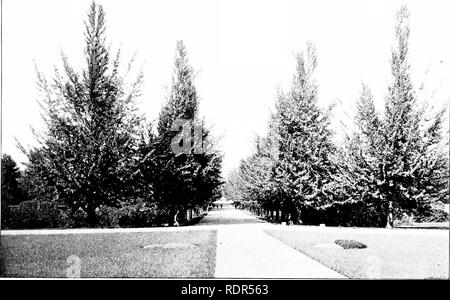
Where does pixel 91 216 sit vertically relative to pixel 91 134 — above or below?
below

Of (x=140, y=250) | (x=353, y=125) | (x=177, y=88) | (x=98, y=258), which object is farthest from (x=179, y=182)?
(x=98, y=258)

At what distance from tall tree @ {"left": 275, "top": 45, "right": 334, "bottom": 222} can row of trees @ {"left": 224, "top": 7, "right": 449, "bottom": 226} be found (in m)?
0.05

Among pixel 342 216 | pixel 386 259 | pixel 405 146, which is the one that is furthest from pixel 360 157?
pixel 386 259

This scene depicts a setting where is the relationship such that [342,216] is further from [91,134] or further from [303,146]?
[91,134]

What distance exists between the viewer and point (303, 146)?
66.0ft

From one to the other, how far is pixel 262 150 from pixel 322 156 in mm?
3682

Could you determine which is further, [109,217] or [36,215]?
[109,217]

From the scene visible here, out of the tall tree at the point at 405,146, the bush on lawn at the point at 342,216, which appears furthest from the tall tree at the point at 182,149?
the tall tree at the point at 405,146

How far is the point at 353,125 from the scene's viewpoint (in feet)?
58.6

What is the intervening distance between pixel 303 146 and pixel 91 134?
1165cm

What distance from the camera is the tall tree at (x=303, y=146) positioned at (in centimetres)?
1950

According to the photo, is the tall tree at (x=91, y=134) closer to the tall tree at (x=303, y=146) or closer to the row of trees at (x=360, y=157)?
the row of trees at (x=360, y=157)
